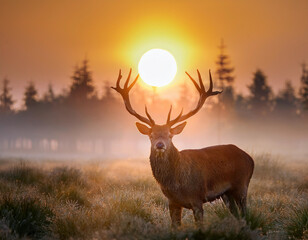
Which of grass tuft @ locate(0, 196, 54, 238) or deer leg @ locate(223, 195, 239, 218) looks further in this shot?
deer leg @ locate(223, 195, 239, 218)

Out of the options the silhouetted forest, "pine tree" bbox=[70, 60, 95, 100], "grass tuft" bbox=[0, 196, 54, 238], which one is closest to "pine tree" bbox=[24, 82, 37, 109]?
the silhouetted forest

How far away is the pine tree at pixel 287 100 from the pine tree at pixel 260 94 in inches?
56.1

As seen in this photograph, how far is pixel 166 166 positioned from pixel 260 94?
44167 mm

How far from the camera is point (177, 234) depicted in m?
5.25

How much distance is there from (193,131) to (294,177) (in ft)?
171

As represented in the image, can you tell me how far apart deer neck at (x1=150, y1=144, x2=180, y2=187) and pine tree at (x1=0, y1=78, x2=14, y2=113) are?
66.3 m

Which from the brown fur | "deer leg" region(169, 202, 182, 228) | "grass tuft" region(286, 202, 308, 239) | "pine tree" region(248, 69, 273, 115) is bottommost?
"grass tuft" region(286, 202, 308, 239)

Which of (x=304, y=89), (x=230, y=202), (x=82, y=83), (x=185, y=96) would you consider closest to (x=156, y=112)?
(x=185, y=96)

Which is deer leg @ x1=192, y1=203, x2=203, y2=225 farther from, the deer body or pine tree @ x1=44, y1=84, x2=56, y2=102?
pine tree @ x1=44, y1=84, x2=56, y2=102

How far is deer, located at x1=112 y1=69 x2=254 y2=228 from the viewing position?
22.2 feet

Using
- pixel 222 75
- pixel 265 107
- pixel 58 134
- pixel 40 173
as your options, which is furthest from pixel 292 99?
pixel 40 173

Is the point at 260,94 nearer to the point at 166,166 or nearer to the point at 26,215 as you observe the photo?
the point at 166,166

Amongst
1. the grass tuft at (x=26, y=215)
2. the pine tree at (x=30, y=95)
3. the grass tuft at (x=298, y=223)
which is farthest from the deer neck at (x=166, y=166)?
the pine tree at (x=30, y=95)

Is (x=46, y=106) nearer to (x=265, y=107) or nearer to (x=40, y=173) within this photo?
(x=265, y=107)
